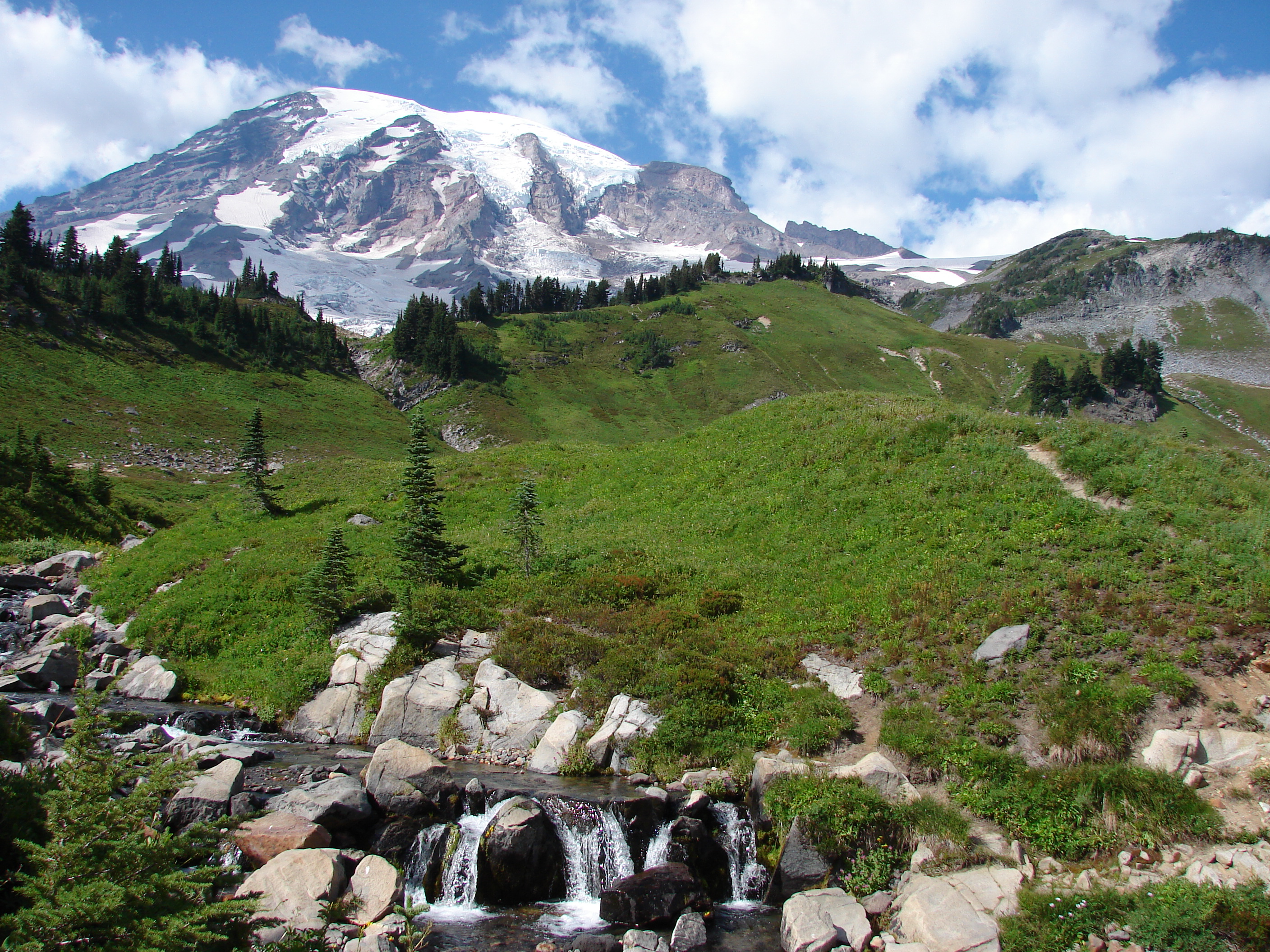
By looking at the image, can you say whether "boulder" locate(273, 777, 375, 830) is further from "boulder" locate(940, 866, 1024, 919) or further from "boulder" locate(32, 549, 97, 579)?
"boulder" locate(32, 549, 97, 579)

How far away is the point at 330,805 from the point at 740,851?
824 centimetres

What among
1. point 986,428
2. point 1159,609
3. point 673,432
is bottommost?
point 1159,609

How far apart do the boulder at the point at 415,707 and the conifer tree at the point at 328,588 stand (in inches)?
186

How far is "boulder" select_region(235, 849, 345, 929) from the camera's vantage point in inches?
395

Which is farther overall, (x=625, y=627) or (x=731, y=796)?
(x=625, y=627)

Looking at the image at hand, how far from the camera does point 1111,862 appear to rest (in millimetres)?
11062

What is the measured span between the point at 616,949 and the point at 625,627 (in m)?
10.7

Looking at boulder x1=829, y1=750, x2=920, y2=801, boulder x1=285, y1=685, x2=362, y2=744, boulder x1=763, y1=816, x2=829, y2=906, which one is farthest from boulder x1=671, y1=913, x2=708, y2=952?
boulder x1=285, y1=685, x2=362, y2=744

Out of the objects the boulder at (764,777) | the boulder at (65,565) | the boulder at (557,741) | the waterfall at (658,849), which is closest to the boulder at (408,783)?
the boulder at (557,741)

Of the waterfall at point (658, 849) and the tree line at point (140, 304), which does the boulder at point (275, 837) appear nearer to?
the waterfall at point (658, 849)

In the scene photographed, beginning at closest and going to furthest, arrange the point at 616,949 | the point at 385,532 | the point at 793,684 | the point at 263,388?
the point at 616,949 < the point at 793,684 < the point at 385,532 < the point at 263,388

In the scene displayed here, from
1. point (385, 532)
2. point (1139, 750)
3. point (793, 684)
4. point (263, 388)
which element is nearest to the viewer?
point (1139, 750)

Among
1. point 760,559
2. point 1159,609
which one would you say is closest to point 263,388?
point 760,559

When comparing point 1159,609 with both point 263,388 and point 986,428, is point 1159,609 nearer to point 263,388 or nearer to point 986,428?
point 986,428
